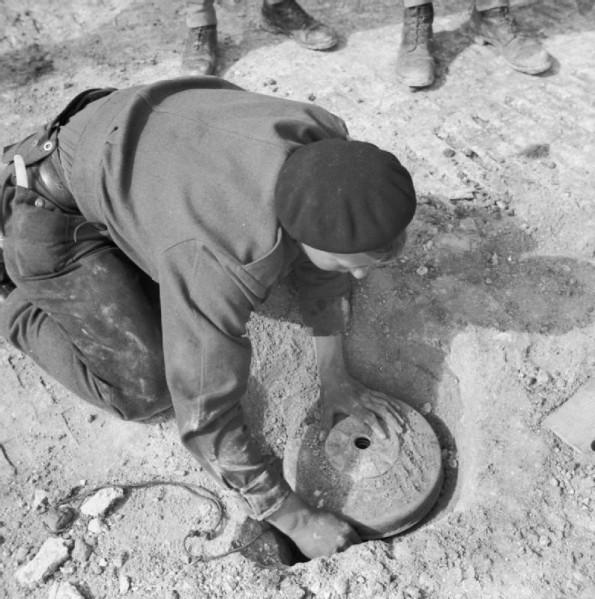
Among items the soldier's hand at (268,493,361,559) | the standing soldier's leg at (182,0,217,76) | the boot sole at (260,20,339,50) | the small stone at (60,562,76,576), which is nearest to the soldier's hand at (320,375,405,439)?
the soldier's hand at (268,493,361,559)

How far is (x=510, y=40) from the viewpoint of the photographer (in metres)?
3.98

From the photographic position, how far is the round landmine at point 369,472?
253cm

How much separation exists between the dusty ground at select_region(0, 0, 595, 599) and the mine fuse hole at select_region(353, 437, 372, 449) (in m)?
0.26

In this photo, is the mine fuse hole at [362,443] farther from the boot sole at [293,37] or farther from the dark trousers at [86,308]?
the boot sole at [293,37]

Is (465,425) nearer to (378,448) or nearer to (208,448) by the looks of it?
(378,448)

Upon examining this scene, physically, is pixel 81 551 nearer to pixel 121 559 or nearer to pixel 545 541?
pixel 121 559

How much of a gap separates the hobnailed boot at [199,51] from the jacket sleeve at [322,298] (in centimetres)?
208

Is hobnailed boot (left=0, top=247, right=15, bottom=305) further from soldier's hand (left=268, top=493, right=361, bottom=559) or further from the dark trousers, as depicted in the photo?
soldier's hand (left=268, top=493, right=361, bottom=559)

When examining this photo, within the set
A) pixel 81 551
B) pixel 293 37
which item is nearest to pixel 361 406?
pixel 81 551

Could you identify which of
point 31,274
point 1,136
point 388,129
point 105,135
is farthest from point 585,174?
point 1,136

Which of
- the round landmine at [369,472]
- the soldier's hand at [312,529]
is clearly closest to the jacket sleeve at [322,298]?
the round landmine at [369,472]

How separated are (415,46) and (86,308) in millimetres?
2683

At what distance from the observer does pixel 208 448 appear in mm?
1969

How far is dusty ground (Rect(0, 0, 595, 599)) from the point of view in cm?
218
